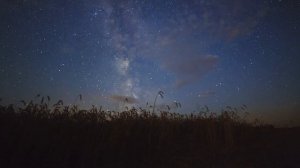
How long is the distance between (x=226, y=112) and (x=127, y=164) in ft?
20.7

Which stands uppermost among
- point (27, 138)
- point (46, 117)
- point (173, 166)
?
point (46, 117)

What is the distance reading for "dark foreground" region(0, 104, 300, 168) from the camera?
7.20 meters

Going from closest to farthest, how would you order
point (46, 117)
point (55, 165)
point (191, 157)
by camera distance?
point (55, 165), point (191, 157), point (46, 117)

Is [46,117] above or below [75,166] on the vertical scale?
above

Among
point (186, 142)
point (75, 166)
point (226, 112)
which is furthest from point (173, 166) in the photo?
point (226, 112)

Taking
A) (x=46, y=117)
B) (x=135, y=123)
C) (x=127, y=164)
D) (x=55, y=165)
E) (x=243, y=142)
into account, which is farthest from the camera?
(x=243, y=142)

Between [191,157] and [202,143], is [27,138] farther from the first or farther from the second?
[202,143]

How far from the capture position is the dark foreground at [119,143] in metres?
7.20

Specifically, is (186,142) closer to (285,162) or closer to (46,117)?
(285,162)

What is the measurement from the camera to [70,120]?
9.29 meters

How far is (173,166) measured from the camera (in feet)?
24.1

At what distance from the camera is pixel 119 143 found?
27.7 ft

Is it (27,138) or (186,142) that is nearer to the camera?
(27,138)

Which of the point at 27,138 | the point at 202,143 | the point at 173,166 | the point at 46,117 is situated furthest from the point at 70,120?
the point at 202,143
